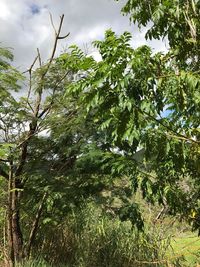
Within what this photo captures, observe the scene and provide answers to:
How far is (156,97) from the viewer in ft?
12.0

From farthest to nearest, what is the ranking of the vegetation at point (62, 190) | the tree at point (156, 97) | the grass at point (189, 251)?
the vegetation at point (62, 190), the grass at point (189, 251), the tree at point (156, 97)

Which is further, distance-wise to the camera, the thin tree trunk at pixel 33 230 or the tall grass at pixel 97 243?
the thin tree trunk at pixel 33 230

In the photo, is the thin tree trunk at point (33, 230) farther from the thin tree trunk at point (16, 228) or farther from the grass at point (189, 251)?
the grass at point (189, 251)

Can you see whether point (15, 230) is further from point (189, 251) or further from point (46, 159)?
point (189, 251)

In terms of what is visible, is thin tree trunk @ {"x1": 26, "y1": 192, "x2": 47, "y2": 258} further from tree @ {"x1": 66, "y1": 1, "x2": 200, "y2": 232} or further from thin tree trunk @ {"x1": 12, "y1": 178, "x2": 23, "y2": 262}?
tree @ {"x1": 66, "y1": 1, "x2": 200, "y2": 232}

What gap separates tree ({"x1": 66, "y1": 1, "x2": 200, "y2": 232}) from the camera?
337 centimetres

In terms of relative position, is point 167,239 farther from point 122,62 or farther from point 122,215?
point 122,62

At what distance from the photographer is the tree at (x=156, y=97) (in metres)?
3.37

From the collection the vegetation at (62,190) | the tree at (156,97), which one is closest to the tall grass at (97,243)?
the vegetation at (62,190)

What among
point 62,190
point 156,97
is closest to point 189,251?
point 156,97

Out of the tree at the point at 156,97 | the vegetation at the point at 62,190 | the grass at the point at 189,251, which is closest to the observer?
the tree at the point at 156,97

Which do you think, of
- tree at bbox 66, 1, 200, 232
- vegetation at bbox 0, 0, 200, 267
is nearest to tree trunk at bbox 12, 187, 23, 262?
vegetation at bbox 0, 0, 200, 267

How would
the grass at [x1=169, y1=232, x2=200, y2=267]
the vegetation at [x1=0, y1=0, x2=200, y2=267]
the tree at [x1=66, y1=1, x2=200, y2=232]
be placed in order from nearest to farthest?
the tree at [x1=66, y1=1, x2=200, y2=232] < the grass at [x1=169, y1=232, x2=200, y2=267] < the vegetation at [x1=0, y1=0, x2=200, y2=267]

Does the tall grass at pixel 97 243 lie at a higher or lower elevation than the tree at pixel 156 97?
lower
